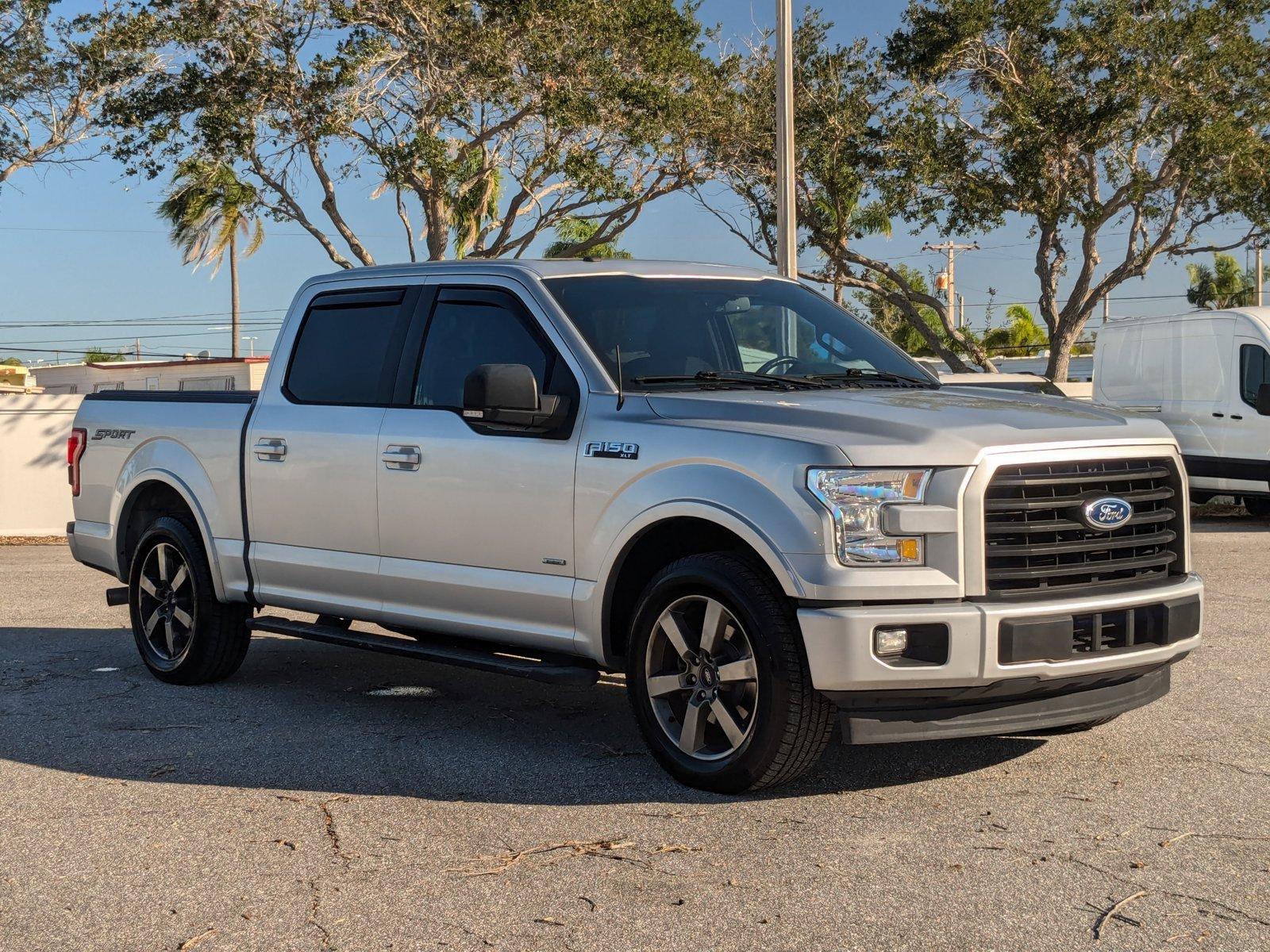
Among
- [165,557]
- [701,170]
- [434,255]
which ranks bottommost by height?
[165,557]

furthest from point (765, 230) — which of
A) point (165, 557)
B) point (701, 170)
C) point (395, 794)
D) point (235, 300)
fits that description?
point (235, 300)

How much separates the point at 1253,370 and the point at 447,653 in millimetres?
12564

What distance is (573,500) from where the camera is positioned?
6.03m

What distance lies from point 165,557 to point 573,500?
318cm

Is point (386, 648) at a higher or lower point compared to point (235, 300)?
lower

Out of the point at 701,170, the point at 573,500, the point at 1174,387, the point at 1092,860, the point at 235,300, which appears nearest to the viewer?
the point at 1092,860

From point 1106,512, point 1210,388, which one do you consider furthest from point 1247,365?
point 1106,512

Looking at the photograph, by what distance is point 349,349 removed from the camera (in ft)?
24.2

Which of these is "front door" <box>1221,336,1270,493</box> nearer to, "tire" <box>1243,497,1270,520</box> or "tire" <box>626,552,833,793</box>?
"tire" <box>1243,497,1270,520</box>

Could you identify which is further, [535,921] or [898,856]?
[898,856]

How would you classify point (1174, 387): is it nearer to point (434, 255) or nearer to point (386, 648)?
point (386, 648)

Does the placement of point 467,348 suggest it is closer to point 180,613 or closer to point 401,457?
point 401,457

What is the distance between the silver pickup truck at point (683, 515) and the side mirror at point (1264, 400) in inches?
413

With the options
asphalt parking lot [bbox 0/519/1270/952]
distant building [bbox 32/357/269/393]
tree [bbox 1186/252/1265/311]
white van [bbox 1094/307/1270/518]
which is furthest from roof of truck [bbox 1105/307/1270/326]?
tree [bbox 1186/252/1265/311]
